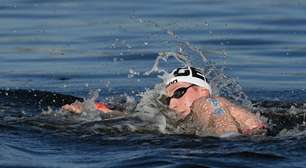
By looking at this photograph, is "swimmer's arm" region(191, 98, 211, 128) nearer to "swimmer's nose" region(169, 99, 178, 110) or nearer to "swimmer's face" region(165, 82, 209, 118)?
"swimmer's face" region(165, 82, 209, 118)

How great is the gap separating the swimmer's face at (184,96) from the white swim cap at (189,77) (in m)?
0.05

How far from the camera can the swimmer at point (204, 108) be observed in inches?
393

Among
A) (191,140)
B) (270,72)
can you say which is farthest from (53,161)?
(270,72)

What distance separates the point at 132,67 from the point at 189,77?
161 inches

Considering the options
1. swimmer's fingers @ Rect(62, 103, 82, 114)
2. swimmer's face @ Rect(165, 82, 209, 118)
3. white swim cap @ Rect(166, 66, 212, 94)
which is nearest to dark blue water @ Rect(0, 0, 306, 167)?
swimmer's fingers @ Rect(62, 103, 82, 114)

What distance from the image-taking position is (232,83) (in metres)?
12.7

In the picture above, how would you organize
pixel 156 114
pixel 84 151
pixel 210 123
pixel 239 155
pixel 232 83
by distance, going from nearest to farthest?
pixel 239 155, pixel 84 151, pixel 210 123, pixel 156 114, pixel 232 83

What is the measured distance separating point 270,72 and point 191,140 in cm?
504

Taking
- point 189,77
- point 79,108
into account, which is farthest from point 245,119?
point 79,108

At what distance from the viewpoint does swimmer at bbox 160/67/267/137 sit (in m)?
9.98

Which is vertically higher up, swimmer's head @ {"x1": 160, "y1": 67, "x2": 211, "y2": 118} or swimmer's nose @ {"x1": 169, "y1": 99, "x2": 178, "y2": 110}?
swimmer's head @ {"x1": 160, "y1": 67, "x2": 211, "y2": 118}

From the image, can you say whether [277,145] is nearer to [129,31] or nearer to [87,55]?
[87,55]

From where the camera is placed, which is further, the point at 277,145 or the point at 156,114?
the point at 156,114

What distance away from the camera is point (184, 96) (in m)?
10.7
